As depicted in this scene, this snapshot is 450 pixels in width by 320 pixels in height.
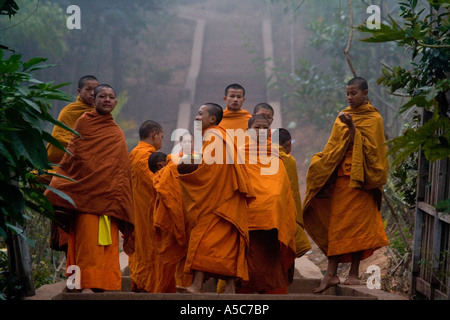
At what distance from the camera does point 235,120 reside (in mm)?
7621

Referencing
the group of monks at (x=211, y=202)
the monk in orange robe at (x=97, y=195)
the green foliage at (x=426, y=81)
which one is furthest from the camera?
the monk in orange robe at (x=97, y=195)

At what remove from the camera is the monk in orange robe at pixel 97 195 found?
5922mm

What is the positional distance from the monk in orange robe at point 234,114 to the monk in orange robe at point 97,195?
5.37 feet

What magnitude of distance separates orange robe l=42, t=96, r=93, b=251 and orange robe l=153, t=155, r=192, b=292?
922mm

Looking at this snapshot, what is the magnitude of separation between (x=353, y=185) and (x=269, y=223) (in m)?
1.00

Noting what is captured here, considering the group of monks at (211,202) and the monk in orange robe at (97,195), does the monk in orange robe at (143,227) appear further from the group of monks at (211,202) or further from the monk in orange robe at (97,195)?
the monk in orange robe at (97,195)

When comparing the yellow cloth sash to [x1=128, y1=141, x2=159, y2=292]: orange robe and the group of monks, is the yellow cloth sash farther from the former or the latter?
[x1=128, y1=141, x2=159, y2=292]: orange robe

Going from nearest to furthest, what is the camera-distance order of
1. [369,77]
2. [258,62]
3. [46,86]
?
1. [46,86]
2. [369,77]
3. [258,62]

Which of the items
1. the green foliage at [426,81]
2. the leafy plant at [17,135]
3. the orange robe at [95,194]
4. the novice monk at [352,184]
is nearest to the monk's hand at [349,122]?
the novice monk at [352,184]

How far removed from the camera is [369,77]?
59.6ft

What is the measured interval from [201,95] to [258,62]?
169 inches
